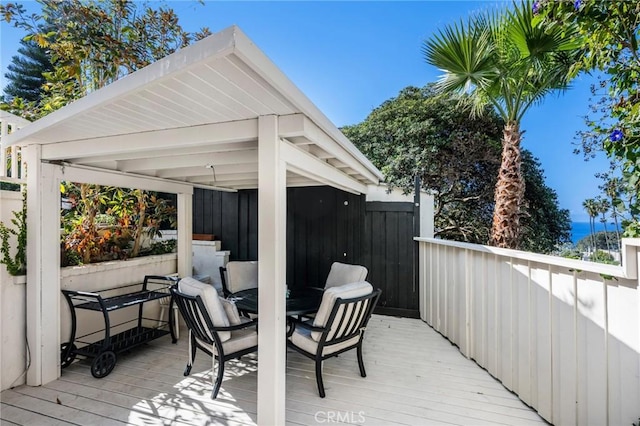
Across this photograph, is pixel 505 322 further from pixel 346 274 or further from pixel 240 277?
pixel 240 277

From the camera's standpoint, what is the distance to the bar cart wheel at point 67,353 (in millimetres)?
3297

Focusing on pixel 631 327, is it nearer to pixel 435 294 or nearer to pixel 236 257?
pixel 435 294

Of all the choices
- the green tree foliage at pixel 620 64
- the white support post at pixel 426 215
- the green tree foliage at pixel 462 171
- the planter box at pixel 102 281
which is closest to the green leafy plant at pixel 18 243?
the planter box at pixel 102 281

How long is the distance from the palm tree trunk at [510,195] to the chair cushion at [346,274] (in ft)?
6.76

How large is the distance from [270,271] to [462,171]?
663 cm

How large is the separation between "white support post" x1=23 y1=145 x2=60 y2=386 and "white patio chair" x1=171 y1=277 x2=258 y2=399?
139 cm

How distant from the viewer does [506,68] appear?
4.04 meters

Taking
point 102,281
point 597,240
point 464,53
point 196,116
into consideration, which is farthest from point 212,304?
point 597,240

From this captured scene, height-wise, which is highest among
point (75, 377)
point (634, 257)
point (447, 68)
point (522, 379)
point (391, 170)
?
point (447, 68)

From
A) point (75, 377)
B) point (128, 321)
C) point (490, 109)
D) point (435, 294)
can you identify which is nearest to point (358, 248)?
point (435, 294)

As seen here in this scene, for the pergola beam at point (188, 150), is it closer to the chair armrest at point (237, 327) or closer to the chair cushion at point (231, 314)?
the chair cushion at point (231, 314)

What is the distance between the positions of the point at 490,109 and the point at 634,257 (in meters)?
6.72

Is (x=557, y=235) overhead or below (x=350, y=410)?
overhead

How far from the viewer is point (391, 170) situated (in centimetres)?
754
